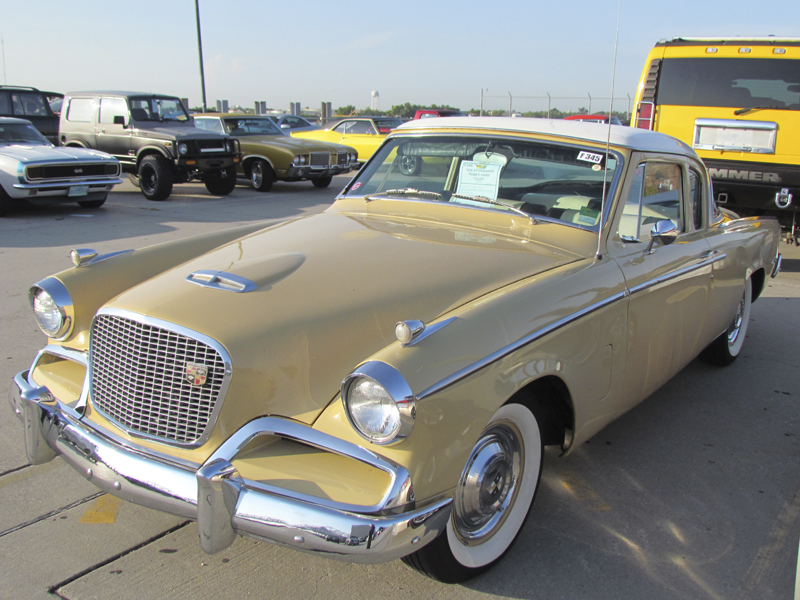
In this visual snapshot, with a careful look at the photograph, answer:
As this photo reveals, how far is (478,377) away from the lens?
2191 mm

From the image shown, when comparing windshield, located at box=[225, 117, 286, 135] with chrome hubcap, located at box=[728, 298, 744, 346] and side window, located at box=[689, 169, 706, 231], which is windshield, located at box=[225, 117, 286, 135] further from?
side window, located at box=[689, 169, 706, 231]

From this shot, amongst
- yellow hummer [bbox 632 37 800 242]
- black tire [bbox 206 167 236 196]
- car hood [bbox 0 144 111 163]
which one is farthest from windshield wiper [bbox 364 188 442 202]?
black tire [bbox 206 167 236 196]

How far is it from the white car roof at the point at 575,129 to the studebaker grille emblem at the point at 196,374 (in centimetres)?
210

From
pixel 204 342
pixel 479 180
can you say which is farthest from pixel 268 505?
pixel 479 180

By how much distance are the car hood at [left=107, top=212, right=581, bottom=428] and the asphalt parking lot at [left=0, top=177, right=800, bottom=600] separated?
2.25ft

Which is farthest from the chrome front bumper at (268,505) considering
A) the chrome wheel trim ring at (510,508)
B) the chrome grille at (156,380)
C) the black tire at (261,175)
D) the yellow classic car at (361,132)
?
the yellow classic car at (361,132)

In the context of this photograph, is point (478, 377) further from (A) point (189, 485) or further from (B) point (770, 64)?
(B) point (770, 64)

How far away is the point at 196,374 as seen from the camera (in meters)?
2.20

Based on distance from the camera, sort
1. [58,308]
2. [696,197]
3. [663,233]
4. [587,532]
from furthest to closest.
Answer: [696,197] < [663,233] < [58,308] < [587,532]

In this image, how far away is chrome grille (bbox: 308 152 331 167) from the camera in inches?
542

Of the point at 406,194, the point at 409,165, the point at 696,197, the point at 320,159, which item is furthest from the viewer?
the point at 320,159

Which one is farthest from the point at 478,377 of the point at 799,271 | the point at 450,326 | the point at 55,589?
the point at 799,271

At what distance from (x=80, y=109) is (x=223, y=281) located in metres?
12.2

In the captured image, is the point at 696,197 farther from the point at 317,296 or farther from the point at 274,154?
the point at 274,154
